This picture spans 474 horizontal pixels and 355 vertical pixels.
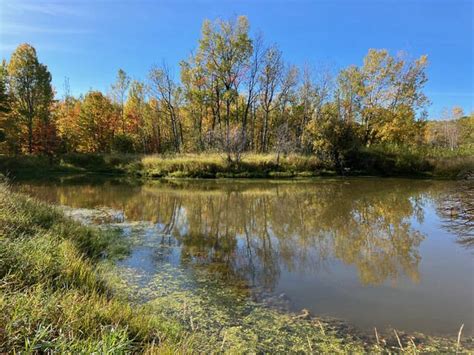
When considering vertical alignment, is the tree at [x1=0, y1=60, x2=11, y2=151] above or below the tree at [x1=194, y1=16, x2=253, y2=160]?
below

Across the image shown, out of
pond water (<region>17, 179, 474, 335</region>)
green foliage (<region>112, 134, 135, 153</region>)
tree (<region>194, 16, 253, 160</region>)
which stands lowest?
pond water (<region>17, 179, 474, 335</region>)

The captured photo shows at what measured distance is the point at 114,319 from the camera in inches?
121

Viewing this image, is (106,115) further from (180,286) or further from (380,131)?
(180,286)

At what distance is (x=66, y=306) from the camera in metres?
2.88

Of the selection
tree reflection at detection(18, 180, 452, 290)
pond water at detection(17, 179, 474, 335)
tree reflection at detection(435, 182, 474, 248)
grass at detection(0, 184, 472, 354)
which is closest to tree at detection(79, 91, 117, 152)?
tree reflection at detection(18, 180, 452, 290)

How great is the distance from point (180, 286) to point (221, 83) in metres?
27.3

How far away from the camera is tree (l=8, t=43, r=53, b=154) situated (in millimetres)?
27984

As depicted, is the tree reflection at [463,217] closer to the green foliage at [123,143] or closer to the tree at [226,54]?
the tree at [226,54]

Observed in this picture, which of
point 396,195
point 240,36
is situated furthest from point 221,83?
point 396,195

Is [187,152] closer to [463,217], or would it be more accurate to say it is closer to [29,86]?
[29,86]

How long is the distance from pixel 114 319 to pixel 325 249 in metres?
5.34

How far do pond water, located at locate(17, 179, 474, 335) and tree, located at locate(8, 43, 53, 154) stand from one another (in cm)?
1947

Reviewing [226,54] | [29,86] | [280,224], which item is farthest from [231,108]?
[280,224]

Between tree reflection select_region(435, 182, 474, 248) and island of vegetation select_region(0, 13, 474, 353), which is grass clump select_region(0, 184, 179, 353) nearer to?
island of vegetation select_region(0, 13, 474, 353)
